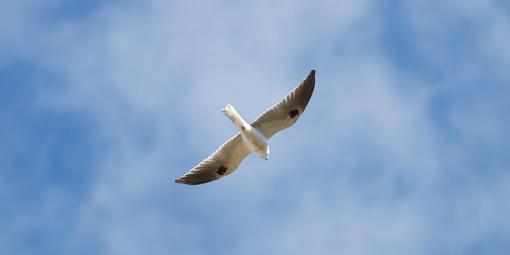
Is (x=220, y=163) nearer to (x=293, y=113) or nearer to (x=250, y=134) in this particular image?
(x=250, y=134)

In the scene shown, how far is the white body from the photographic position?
48.1 metres

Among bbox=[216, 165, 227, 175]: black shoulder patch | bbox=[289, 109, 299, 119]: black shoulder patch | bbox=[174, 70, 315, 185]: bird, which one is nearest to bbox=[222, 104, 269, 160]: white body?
bbox=[174, 70, 315, 185]: bird

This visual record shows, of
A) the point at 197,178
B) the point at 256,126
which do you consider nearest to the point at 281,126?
the point at 256,126

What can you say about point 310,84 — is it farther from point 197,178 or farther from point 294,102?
point 197,178

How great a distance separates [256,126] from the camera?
160 feet

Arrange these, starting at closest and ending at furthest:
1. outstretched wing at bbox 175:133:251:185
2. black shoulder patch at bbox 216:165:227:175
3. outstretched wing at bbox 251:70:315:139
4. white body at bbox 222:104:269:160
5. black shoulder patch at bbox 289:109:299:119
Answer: white body at bbox 222:104:269:160, outstretched wing at bbox 251:70:315:139, black shoulder patch at bbox 289:109:299:119, outstretched wing at bbox 175:133:251:185, black shoulder patch at bbox 216:165:227:175

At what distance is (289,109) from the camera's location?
159ft

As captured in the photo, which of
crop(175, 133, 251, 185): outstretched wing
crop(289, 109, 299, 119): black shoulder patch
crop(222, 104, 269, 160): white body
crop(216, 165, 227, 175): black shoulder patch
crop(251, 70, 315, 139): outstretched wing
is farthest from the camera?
crop(216, 165, 227, 175): black shoulder patch

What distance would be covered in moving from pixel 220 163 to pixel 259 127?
2426mm

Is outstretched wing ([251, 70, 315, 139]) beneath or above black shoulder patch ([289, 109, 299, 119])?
above

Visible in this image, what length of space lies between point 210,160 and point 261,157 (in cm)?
209

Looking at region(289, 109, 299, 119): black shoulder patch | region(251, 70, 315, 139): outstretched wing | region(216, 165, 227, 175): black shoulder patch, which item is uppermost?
region(216, 165, 227, 175): black shoulder patch

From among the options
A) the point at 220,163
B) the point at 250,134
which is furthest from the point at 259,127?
the point at 220,163

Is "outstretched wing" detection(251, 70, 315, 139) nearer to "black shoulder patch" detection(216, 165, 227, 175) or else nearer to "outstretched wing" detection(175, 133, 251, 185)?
"outstretched wing" detection(175, 133, 251, 185)
